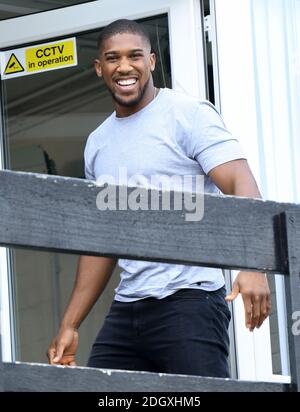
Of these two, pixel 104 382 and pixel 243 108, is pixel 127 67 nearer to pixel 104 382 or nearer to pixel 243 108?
pixel 243 108

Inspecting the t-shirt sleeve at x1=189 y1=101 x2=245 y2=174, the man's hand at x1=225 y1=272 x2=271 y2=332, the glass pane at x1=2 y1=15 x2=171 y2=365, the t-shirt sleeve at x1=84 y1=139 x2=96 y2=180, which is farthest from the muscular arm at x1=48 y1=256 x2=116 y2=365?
the glass pane at x1=2 y1=15 x2=171 y2=365

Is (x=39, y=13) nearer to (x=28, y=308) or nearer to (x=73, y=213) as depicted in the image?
(x=28, y=308)

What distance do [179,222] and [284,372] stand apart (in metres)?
2.49

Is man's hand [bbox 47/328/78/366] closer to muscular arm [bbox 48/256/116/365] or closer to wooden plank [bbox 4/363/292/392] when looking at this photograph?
muscular arm [bbox 48/256/116/365]

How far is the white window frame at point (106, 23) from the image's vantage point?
5.24 metres

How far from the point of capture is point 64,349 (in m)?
3.83

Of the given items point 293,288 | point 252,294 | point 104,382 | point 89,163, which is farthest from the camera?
point 89,163

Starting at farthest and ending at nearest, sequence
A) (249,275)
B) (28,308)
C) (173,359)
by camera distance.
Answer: (28,308), (173,359), (249,275)

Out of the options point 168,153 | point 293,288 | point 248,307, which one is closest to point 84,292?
point 168,153

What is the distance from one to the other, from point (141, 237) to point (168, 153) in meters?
1.13

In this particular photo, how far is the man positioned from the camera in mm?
3676

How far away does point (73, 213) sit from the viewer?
2617 millimetres
